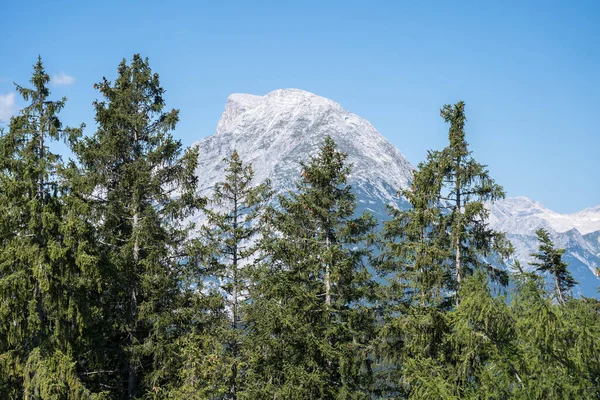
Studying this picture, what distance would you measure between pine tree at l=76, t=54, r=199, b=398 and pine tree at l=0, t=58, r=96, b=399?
175 centimetres

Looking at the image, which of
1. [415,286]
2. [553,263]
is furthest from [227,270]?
[553,263]

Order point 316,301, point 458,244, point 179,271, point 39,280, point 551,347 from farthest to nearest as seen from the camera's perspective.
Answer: point 179,271, point 316,301, point 458,244, point 39,280, point 551,347

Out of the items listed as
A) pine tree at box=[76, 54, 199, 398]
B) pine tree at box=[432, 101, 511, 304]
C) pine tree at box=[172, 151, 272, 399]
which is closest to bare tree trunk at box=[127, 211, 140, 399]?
pine tree at box=[76, 54, 199, 398]

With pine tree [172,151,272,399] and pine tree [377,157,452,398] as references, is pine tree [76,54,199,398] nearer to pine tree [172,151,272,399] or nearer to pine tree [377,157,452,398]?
pine tree [172,151,272,399]

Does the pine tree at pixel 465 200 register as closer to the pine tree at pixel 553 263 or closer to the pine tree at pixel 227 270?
the pine tree at pixel 227 270

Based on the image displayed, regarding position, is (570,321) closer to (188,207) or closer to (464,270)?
(464,270)

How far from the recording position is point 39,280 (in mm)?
12227

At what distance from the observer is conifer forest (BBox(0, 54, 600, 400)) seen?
12.5 metres

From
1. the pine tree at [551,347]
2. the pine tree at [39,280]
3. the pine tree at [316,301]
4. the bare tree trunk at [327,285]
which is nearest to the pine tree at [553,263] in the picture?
the pine tree at [316,301]

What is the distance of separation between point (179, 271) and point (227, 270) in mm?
4926

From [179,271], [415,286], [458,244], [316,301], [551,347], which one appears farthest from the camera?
[179,271]

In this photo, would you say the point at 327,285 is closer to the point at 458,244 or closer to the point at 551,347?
the point at 458,244

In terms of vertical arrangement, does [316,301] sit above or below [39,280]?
below

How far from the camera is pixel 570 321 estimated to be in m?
8.53
